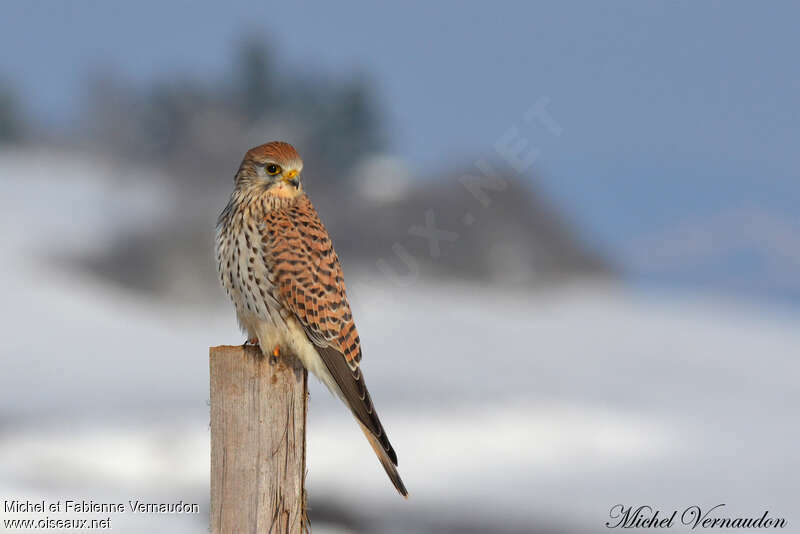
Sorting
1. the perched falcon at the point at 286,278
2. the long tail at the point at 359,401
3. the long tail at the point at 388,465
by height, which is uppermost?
the perched falcon at the point at 286,278

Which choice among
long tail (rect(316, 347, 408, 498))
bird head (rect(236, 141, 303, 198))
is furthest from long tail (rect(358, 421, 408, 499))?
bird head (rect(236, 141, 303, 198))

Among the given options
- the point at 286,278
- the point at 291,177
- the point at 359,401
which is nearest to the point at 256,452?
the point at 359,401

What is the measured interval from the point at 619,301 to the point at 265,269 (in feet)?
60.6

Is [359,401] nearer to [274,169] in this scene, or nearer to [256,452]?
[256,452]

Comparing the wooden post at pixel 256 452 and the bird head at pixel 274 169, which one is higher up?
the bird head at pixel 274 169

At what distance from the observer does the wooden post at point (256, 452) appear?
12.3 feet

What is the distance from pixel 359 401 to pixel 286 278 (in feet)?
2.14

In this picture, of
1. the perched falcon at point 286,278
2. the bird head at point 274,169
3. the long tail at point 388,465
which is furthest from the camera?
the bird head at point 274,169

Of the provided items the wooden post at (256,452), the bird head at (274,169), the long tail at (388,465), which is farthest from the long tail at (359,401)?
the bird head at (274,169)

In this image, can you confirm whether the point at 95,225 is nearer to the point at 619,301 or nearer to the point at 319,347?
the point at 619,301

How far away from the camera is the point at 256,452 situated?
12.3ft

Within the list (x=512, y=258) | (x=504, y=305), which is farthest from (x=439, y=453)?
(x=512, y=258)

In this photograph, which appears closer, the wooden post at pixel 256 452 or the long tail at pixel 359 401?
the wooden post at pixel 256 452

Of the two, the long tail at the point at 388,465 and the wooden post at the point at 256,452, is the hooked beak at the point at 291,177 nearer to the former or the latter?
the wooden post at the point at 256,452
